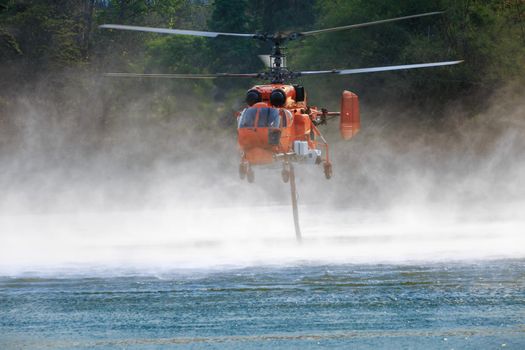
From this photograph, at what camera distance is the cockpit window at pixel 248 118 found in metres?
32.3

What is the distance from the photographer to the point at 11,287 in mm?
34500

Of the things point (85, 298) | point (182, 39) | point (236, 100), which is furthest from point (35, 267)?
point (182, 39)

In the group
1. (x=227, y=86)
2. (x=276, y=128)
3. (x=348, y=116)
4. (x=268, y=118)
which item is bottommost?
(x=276, y=128)

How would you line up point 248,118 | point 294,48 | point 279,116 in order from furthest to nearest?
point 294,48 → point 279,116 → point 248,118

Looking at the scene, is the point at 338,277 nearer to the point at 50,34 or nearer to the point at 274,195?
the point at 274,195

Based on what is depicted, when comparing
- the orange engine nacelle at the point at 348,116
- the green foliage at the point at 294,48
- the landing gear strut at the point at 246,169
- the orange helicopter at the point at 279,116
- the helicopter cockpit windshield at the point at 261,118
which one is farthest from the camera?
the green foliage at the point at 294,48

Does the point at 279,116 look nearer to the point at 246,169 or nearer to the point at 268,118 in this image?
the point at 268,118

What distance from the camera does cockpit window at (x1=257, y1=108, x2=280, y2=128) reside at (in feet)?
106

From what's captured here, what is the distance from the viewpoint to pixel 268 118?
32312mm

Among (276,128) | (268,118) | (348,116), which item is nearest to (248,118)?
(268,118)

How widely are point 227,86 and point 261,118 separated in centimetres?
4622

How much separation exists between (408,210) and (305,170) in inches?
374

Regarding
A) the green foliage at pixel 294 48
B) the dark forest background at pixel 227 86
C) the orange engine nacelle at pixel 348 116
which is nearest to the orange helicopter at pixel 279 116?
the orange engine nacelle at pixel 348 116

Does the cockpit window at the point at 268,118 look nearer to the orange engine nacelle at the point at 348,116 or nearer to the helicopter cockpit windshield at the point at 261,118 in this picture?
the helicopter cockpit windshield at the point at 261,118
